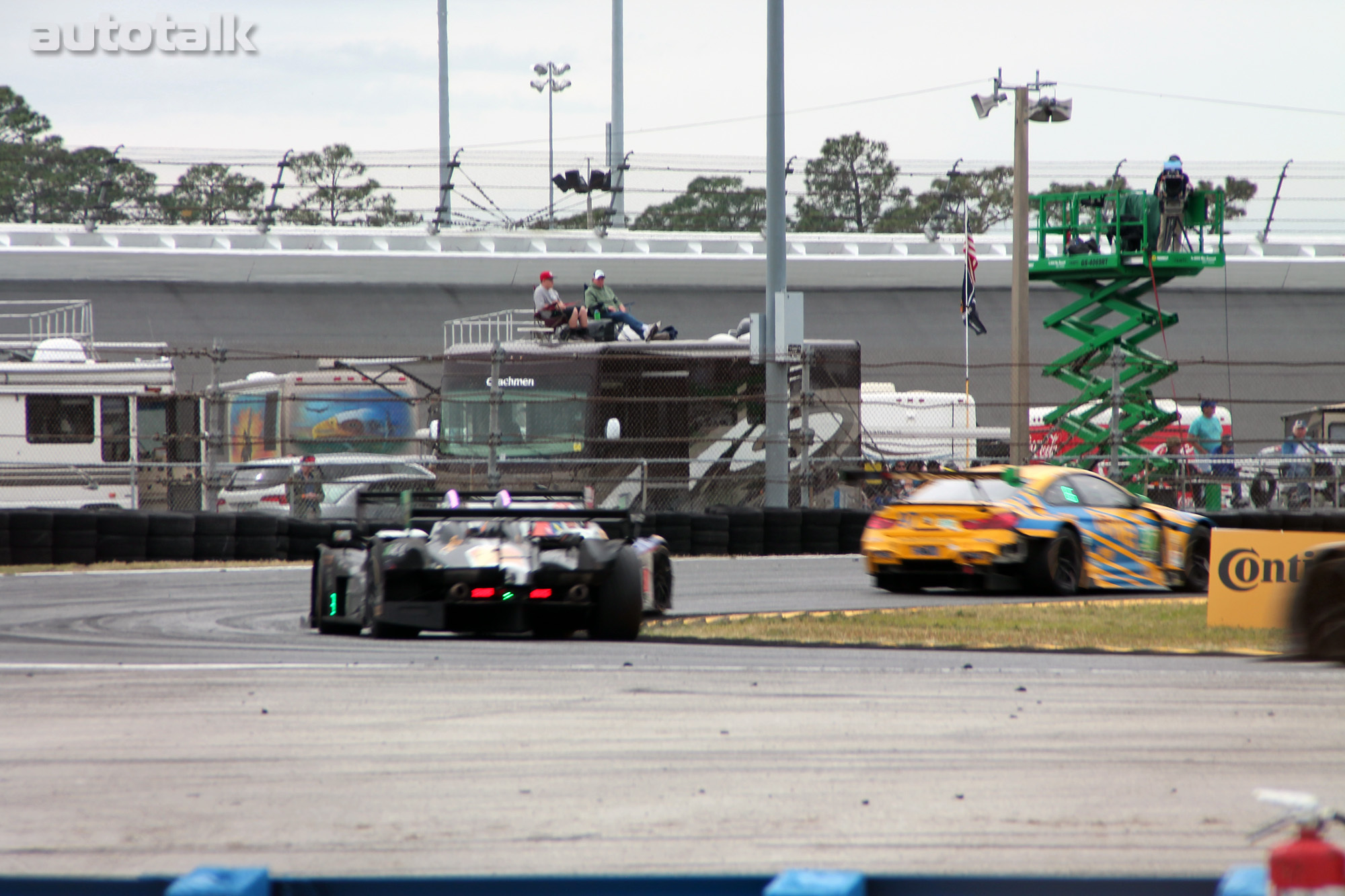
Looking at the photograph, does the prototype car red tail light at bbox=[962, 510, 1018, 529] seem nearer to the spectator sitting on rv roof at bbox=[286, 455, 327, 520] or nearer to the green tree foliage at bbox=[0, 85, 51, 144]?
the spectator sitting on rv roof at bbox=[286, 455, 327, 520]

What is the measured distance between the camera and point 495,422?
19406 millimetres

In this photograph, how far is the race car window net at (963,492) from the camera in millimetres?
13641

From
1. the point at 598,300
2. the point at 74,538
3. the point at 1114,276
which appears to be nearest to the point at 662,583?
the point at 74,538

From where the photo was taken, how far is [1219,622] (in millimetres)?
10461

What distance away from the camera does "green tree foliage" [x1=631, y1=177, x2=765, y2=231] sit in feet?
101

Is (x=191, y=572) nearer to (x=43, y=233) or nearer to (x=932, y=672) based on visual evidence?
(x=932, y=672)

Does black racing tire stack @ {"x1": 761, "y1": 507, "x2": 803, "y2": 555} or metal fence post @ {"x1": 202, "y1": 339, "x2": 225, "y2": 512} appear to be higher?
metal fence post @ {"x1": 202, "y1": 339, "x2": 225, "y2": 512}

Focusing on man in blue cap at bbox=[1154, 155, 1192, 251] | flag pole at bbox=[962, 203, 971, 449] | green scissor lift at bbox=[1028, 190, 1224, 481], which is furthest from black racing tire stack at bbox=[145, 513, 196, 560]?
man in blue cap at bbox=[1154, 155, 1192, 251]

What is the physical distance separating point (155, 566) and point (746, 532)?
677 cm

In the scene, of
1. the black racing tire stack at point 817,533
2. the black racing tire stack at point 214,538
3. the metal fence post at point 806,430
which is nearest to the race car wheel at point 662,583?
the black racing tire stack at point 214,538

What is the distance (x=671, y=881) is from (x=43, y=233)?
111 feet

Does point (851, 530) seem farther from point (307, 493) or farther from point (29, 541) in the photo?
point (29, 541)

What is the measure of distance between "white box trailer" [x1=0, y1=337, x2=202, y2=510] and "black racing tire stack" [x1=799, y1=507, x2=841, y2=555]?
25.1 ft

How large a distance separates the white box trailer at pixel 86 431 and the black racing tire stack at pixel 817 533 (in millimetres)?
7650
